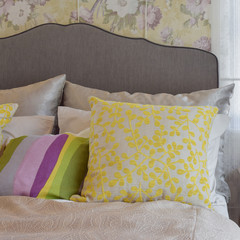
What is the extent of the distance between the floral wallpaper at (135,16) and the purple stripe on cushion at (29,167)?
96cm

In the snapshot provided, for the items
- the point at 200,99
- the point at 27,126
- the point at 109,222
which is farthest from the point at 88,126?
the point at 109,222

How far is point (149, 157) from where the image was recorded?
149cm

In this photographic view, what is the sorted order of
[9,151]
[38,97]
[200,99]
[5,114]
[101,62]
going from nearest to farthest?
1. [9,151]
2. [5,114]
3. [200,99]
4. [38,97]
5. [101,62]

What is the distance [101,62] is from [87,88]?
204 millimetres

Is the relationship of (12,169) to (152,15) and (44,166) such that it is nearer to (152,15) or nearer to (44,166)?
(44,166)

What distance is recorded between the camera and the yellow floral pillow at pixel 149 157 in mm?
1470

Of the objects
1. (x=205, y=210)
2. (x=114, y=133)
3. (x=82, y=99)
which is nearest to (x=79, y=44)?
(x=82, y=99)

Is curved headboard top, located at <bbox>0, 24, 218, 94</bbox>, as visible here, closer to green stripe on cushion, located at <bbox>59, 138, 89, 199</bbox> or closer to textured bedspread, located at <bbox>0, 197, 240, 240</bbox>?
green stripe on cushion, located at <bbox>59, 138, 89, 199</bbox>

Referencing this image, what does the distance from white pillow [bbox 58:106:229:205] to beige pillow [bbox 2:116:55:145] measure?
0.21 ft

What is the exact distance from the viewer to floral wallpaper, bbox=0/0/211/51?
2.27 metres

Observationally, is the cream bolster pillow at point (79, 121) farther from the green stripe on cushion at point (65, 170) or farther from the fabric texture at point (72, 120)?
the green stripe on cushion at point (65, 170)

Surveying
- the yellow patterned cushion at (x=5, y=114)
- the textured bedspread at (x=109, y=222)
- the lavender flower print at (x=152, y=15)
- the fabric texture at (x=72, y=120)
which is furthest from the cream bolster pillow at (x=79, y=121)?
the lavender flower print at (x=152, y=15)

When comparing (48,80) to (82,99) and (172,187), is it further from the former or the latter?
(172,187)

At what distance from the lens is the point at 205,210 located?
53.4 inches
